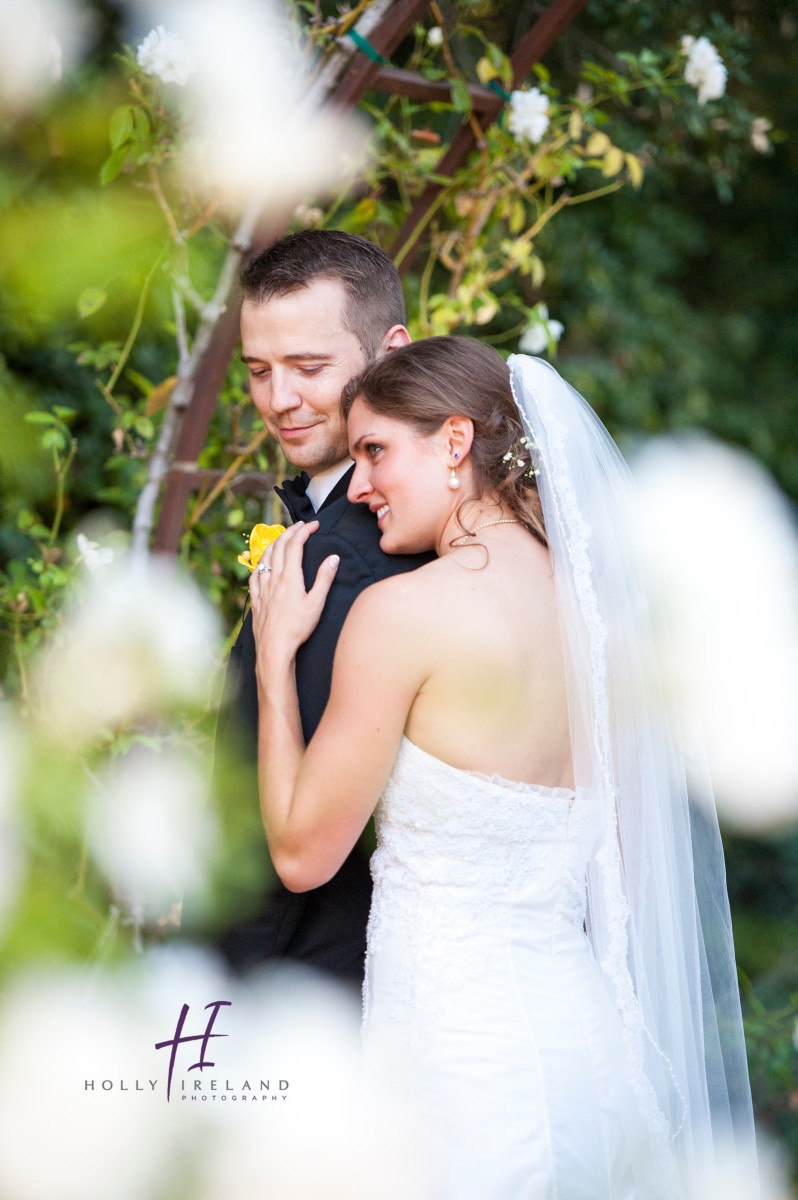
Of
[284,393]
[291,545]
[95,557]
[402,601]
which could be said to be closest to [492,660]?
[402,601]

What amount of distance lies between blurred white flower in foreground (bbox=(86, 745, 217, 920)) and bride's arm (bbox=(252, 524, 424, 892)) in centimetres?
26

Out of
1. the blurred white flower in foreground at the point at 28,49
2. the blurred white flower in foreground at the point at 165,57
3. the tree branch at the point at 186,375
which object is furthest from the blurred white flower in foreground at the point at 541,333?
the blurred white flower in foreground at the point at 28,49

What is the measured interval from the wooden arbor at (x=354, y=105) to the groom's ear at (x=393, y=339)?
0.44m

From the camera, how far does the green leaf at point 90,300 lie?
0.70 metres

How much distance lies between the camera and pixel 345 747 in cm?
140

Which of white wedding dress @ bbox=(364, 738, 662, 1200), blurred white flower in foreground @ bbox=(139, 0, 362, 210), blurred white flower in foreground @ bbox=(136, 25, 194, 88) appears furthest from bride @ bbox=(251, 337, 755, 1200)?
blurred white flower in foreground @ bbox=(136, 25, 194, 88)

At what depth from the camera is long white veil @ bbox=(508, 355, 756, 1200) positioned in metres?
1.57

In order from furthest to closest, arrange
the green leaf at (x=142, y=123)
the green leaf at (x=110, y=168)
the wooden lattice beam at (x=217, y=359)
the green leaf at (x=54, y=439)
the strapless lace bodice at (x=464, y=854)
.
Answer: the wooden lattice beam at (x=217, y=359) → the green leaf at (x=142, y=123) → the green leaf at (x=54, y=439) → the strapless lace bodice at (x=464, y=854) → the green leaf at (x=110, y=168)

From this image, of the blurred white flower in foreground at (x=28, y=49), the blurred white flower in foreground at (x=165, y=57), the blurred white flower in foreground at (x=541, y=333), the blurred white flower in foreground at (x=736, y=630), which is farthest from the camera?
the blurred white flower in foreground at (x=736, y=630)

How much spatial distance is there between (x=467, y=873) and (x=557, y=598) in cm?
43

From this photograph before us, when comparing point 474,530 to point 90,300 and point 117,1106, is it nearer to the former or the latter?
point 90,300

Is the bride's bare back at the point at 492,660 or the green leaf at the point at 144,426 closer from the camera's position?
the bride's bare back at the point at 492,660

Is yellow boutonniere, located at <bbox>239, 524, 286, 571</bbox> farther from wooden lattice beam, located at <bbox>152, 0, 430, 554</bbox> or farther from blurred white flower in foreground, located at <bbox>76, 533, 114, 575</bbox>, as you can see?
wooden lattice beam, located at <bbox>152, 0, 430, 554</bbox>

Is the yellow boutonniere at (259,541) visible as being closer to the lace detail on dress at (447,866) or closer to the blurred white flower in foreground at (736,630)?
the lace detail on dress at (447,866)
